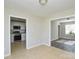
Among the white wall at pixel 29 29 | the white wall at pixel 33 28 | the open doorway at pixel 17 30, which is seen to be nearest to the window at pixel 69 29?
the white wall at pixel 33 28

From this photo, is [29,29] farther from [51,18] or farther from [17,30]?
[17,30]

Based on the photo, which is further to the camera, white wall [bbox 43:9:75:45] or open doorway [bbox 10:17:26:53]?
open doorway [bbox 10:17:26:53]

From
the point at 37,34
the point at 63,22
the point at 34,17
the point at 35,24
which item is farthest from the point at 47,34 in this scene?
the point at 63,22

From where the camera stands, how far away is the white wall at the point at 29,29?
3273 millimetres

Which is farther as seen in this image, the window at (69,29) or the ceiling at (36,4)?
the window at (69,29)

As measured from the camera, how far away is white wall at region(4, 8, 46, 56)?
3.27 metres

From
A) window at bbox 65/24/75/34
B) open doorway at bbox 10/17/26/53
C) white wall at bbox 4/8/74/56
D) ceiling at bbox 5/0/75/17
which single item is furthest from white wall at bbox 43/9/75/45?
window at bbox 65/24/75/34

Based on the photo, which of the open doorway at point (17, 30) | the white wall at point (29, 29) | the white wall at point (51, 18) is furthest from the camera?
the open doorway at point (17, 30)

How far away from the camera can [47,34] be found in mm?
5117

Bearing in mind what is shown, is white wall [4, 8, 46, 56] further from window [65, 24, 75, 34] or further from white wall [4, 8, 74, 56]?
window [65, 24, 75, 34]

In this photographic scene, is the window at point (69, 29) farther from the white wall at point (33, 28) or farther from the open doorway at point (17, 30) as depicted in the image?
the open doorway at point (17, 30)

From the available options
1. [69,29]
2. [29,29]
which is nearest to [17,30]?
[29,29]
